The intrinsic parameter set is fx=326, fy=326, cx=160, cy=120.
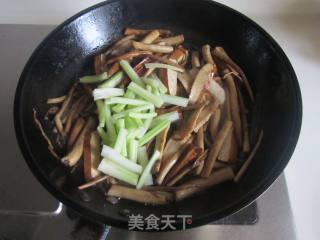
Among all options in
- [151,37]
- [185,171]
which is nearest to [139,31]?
→ [151,37]

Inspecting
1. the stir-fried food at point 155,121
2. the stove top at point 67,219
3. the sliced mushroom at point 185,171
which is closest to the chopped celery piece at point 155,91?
the stir-fried food at point 155,121

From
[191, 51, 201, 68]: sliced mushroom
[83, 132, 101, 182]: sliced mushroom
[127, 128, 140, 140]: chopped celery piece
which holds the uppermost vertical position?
[191, 51, 201, 68]: sliced mushroom

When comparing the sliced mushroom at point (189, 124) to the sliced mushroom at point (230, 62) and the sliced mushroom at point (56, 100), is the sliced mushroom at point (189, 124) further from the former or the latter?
the sliced mushroom at point (56, 100)

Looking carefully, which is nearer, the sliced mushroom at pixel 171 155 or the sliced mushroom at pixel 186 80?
the sliced mushroom at pixel 171 155

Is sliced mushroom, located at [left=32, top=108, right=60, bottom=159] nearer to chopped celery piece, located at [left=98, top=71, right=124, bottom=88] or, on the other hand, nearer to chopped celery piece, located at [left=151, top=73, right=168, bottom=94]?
chopped celery piece, located at [left=98, top=71, right=124, bottom=88]

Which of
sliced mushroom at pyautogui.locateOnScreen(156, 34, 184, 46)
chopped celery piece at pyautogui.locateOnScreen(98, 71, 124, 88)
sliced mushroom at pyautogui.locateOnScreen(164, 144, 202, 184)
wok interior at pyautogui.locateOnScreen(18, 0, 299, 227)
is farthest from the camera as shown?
sliced mushroom at pyautogui.locateOnScreen(156, 34, 184, 46)

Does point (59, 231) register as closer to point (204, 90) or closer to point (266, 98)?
point (204, 90)

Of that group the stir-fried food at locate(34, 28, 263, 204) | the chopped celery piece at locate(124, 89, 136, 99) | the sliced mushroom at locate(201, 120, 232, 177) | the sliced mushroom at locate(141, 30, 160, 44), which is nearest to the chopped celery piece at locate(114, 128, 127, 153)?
the stir-fried food at locate(34, 28, 263, 204)
